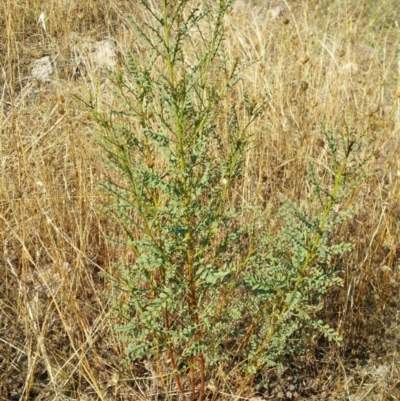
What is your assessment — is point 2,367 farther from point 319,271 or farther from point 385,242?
point 385,242

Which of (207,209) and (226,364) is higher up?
(207,209)

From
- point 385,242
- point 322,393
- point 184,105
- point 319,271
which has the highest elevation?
point 184,105

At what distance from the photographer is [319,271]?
4.34 ft

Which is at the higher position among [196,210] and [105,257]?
[196,210]

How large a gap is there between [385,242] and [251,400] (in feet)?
2.38

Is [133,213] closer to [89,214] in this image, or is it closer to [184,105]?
[89,214]

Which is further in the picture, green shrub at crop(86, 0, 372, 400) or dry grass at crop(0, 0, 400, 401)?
dry grass at crop(0, 0, 400, 401)

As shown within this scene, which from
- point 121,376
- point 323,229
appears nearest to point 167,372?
point 121,376

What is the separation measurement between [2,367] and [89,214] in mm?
659

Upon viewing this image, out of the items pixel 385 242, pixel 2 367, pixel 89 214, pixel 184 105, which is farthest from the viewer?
pixel 89 214

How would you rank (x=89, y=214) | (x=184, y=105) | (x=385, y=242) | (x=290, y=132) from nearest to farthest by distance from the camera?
(x=184, y=105), (x=385, y=242), (x=89, y=214), (x=290, y=132)

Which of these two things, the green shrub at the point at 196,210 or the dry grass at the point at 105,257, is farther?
the dry grass at the point at 105,257

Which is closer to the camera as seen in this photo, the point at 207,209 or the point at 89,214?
the point at 207,209

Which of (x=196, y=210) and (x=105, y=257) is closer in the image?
(x=196, y=210)
